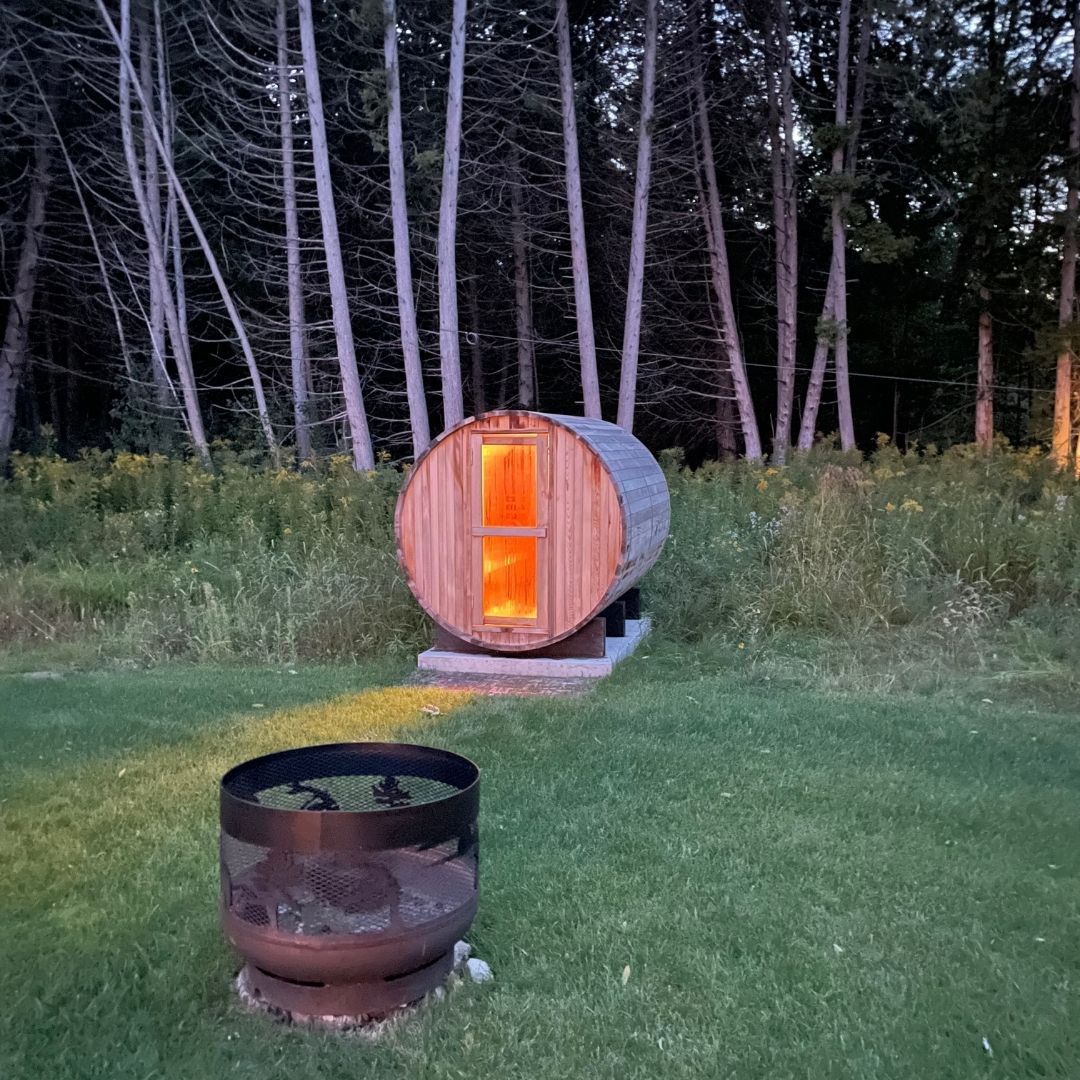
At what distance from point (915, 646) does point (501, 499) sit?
3007mm

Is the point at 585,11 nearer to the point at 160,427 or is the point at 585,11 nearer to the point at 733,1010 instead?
the point at 160,427

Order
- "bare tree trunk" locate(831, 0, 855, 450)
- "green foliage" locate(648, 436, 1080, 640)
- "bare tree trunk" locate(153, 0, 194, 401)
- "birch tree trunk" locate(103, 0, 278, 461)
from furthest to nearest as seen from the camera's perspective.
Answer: "bare tree trunk" locate(831, 0, 855, 450) < "bare tree trunk" locate(153, 0, 194, 401) < "birch tree trunk" locate(103, 0, 278, 461) < "green foliage" locate(648, 436, 1080, 640)

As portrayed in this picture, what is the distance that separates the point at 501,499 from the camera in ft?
22.4

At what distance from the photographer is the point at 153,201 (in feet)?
53.3

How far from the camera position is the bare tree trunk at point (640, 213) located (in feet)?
50.7

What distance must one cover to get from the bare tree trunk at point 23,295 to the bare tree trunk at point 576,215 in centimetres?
980

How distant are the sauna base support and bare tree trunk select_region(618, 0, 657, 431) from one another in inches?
389

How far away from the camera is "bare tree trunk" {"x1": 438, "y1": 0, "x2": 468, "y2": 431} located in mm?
13391

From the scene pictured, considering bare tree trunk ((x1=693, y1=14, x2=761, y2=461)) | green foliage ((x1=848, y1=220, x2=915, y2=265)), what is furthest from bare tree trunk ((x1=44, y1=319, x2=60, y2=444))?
green foliage ((x1=848, y1=220, x2=915, y2=265))

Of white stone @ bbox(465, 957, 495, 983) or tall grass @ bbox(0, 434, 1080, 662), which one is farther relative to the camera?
tall grass @ bbox(0, 434, 1080, 662)

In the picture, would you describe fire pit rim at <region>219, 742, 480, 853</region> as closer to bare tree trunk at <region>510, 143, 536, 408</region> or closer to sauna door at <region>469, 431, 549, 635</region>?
sauna door at <region>469, 431, 549, 635</region>

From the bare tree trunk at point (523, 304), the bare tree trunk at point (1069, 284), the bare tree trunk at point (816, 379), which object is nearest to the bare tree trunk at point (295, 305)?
the bare tree trunk at point (523, 304)

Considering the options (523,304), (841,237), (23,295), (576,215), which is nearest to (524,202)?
(523,304)

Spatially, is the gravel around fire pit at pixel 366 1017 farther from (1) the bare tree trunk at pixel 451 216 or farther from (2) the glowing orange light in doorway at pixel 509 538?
(1) the bare tree trunk at pixel 451 216
